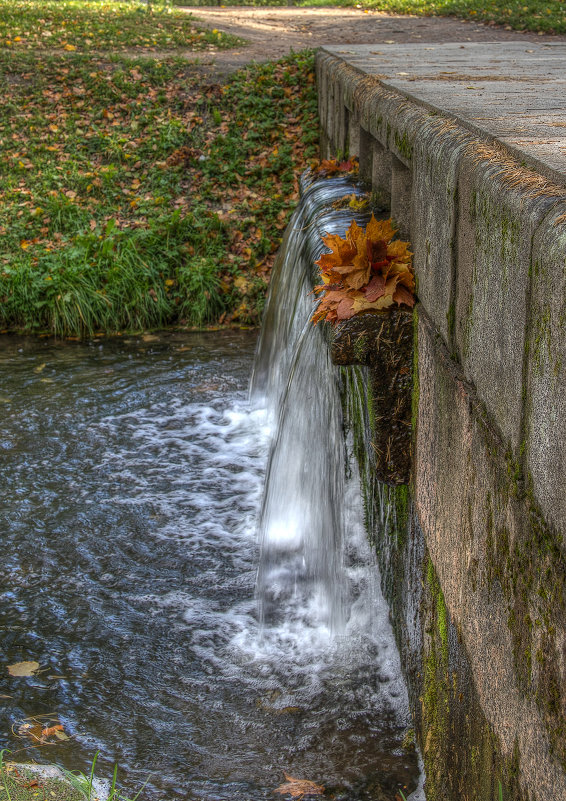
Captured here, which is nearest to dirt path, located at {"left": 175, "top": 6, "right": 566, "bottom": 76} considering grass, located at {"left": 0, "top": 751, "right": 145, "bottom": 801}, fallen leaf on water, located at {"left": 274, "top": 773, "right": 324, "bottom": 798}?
fallen leaf on water, located at {"left": 274, "top": 773, "right": 324, "bottom": 798}

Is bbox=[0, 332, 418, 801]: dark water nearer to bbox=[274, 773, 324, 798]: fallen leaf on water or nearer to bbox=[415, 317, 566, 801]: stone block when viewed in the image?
bbox=[274, 773, 324, 798]: fallen leaf on water

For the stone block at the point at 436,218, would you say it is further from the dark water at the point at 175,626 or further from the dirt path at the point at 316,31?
the dirt path at the point at 316,31

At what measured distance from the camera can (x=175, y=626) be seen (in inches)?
141

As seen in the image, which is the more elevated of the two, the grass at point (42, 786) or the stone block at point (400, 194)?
the stone block at point (400, 194)

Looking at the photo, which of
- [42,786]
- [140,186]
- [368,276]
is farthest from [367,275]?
[140,186]

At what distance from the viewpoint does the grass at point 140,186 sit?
7379mm

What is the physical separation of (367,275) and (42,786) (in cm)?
169

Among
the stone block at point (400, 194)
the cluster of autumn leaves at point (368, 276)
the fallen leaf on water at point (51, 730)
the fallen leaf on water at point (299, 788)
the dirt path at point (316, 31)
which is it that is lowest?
the fallen leaf on water at point (51, 730)

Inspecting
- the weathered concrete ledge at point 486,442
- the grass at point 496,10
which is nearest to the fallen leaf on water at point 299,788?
the weathered concrete ledge at point 486,442

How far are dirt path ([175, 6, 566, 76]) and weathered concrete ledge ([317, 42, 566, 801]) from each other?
303 inches

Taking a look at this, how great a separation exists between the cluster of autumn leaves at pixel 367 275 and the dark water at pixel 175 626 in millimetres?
1275

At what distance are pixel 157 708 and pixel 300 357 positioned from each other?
1.59 meters

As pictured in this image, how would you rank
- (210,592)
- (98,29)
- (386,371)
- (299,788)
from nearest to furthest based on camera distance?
(299,788) → (386,371) → (210,592) → (98,29)

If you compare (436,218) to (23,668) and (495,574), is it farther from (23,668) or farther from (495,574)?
(23,668)
